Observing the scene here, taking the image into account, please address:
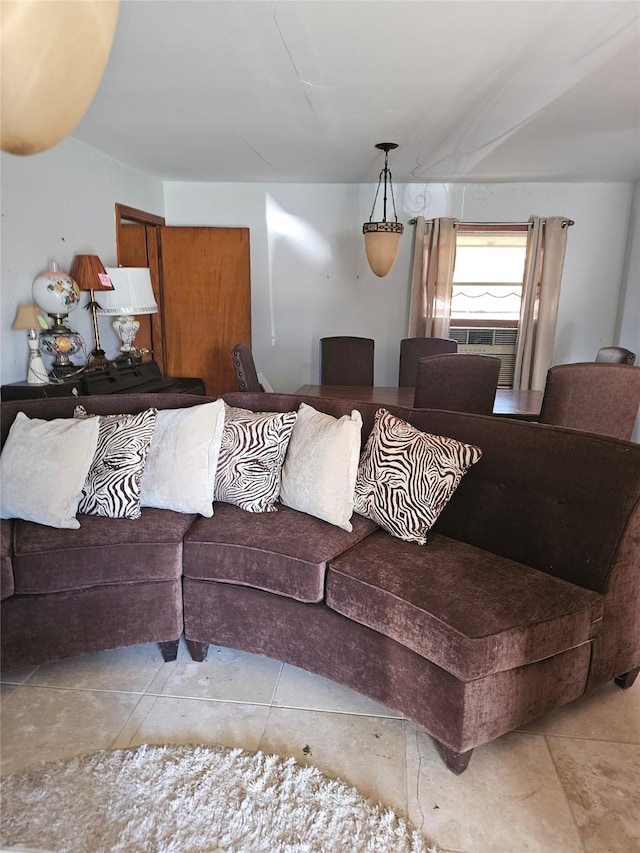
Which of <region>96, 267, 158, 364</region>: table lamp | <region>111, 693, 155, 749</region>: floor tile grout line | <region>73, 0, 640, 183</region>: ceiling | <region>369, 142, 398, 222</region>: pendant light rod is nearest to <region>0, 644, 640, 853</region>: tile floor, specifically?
<region>111, 693, 155, 749</region>: floor tile grout line

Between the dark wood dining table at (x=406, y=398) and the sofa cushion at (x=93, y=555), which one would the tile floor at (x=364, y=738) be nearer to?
the sofa cushion at (x=93, y=555)

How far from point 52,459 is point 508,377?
426cm

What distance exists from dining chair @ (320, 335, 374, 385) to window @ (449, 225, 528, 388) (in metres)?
1.25

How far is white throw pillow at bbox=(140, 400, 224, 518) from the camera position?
80.3 inches

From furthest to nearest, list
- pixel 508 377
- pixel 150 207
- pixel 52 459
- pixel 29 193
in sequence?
pixel 508 377 < pixel 150 207 < pixel 29 193 < pixel 52 459

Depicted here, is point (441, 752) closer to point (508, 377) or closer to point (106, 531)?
point (106, 531)

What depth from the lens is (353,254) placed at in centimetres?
498

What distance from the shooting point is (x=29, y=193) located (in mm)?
2900

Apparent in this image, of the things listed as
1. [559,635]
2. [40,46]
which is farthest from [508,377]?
[40,46]

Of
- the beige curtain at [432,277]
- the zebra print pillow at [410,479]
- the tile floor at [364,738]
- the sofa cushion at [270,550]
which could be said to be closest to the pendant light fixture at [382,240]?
the beige curtain at [432,277]

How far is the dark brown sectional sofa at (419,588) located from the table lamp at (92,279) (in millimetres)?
1597

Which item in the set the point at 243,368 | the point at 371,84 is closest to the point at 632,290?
the point at 371,84

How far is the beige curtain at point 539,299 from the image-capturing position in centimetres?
473

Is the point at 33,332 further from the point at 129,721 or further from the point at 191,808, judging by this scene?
the point at 191,808
